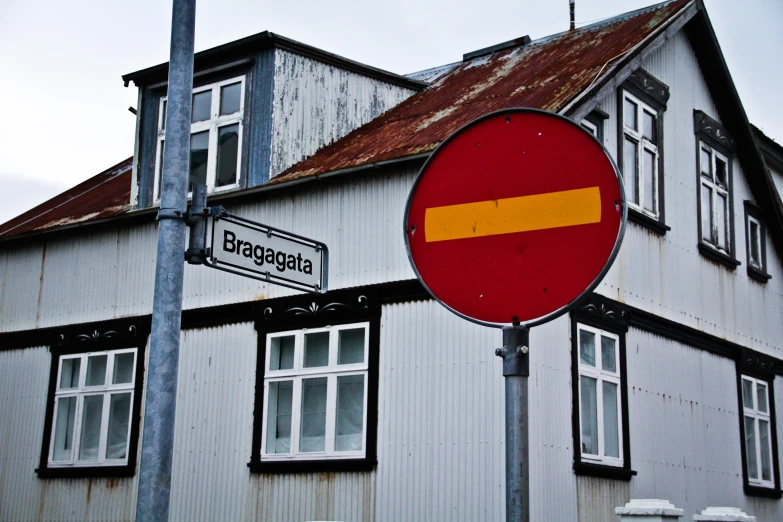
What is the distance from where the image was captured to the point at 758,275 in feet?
56.6

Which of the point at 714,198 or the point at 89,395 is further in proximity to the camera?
the point at 714,198

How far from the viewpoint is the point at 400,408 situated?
40.0ft

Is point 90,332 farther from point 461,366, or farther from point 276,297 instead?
point 461,366

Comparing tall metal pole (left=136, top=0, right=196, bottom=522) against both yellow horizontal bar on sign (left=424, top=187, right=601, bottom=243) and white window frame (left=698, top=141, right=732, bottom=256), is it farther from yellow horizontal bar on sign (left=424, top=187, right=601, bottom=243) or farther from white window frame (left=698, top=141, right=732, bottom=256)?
white window frame (left=698, top=141, right=732, bottom=256)

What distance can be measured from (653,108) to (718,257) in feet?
8.98

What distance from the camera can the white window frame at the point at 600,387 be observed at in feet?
40.3

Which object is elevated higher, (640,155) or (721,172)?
(721,172)

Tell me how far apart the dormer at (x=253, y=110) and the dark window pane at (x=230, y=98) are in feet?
0.05

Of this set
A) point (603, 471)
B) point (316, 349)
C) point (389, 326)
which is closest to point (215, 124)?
point (316, 349)

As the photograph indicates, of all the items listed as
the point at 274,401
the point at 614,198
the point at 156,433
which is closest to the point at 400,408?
the point at 274,401

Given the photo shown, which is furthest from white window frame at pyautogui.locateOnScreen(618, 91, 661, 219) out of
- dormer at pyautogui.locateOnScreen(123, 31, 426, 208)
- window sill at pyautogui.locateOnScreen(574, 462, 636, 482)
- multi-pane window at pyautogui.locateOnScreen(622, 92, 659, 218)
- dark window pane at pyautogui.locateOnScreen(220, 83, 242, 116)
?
dark window pane at pyautogui.locateOnScreen(220, 83, 242, 116)

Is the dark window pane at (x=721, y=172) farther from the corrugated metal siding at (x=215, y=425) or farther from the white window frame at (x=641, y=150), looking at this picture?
the corrugated metal siding at (x=215, y=425)

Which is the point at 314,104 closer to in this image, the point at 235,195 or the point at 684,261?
the point at 235,195

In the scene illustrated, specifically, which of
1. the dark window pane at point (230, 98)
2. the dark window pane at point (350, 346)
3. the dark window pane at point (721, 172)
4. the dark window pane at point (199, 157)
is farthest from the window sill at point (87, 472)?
the dark window pane at point (721, 172)
